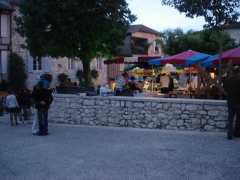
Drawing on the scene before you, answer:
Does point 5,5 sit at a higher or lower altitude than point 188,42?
higher

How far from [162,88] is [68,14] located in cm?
545

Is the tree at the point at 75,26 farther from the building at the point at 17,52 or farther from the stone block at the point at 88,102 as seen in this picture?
the building at the point at 17,52

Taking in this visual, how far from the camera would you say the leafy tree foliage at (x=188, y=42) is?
4194 cm

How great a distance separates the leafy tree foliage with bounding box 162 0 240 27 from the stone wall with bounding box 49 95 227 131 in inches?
132

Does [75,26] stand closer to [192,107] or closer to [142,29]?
[192,107]

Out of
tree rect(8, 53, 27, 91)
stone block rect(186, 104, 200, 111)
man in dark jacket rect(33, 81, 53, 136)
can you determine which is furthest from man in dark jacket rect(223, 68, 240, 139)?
tree rect(8, 53, 27, 91)

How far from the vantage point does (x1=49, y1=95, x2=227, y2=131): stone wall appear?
14.2 m

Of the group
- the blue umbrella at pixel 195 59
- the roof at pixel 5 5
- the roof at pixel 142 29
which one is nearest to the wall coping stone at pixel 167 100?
the blue umbrella at pixel 195 59

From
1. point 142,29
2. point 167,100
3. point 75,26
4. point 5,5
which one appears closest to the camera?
point 167,100

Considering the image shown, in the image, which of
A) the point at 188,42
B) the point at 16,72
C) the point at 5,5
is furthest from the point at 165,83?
the point at 188,42

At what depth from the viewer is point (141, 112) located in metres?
15.3

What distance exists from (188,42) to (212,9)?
27.4 meters

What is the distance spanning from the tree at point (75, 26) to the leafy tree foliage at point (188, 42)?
1974cm

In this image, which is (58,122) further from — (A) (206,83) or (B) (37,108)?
(A) (206,83)
